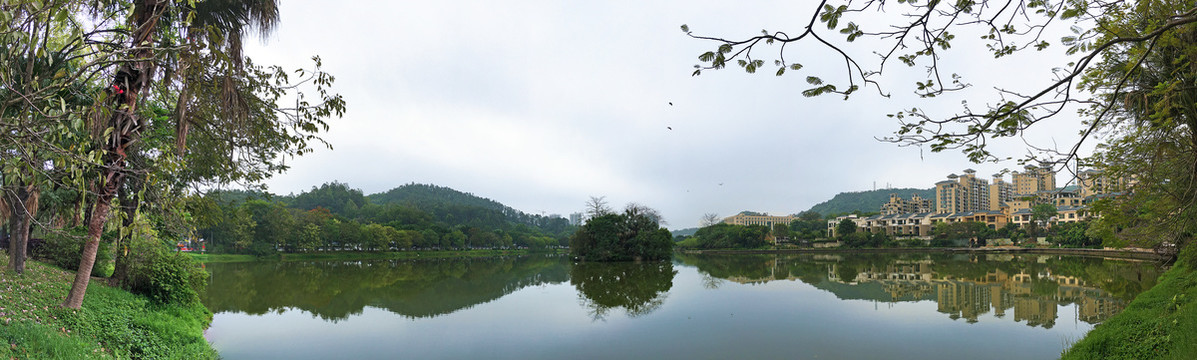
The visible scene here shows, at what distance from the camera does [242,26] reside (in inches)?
264

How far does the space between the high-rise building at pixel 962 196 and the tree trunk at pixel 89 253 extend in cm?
10572

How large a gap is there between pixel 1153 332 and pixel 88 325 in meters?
11.4

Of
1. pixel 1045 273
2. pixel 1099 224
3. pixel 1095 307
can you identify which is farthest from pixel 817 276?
pixel 1099 224

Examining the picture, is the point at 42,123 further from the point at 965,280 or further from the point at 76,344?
the point at 965,280

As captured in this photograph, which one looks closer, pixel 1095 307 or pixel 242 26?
pixel 242 26

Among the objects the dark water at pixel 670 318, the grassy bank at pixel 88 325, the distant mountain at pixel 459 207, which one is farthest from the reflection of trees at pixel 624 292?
the distant mountain at pixel 459 207

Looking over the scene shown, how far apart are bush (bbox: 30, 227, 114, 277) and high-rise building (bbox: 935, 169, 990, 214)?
105 metres

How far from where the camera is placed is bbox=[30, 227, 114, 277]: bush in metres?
9.82

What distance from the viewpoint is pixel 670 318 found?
12.2 m

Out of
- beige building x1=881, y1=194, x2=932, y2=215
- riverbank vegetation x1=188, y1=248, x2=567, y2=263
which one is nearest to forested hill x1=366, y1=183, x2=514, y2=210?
riverbank vegetation x1=188, y1=248, x2=567, y2=263

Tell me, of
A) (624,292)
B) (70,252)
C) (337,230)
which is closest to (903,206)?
(624,292)

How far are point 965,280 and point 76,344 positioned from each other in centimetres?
2499

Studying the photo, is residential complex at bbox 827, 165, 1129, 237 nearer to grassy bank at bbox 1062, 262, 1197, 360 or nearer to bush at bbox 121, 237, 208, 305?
grassy bank at bbox 1062, 262, 1197, 360

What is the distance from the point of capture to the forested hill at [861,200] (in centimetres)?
12225
